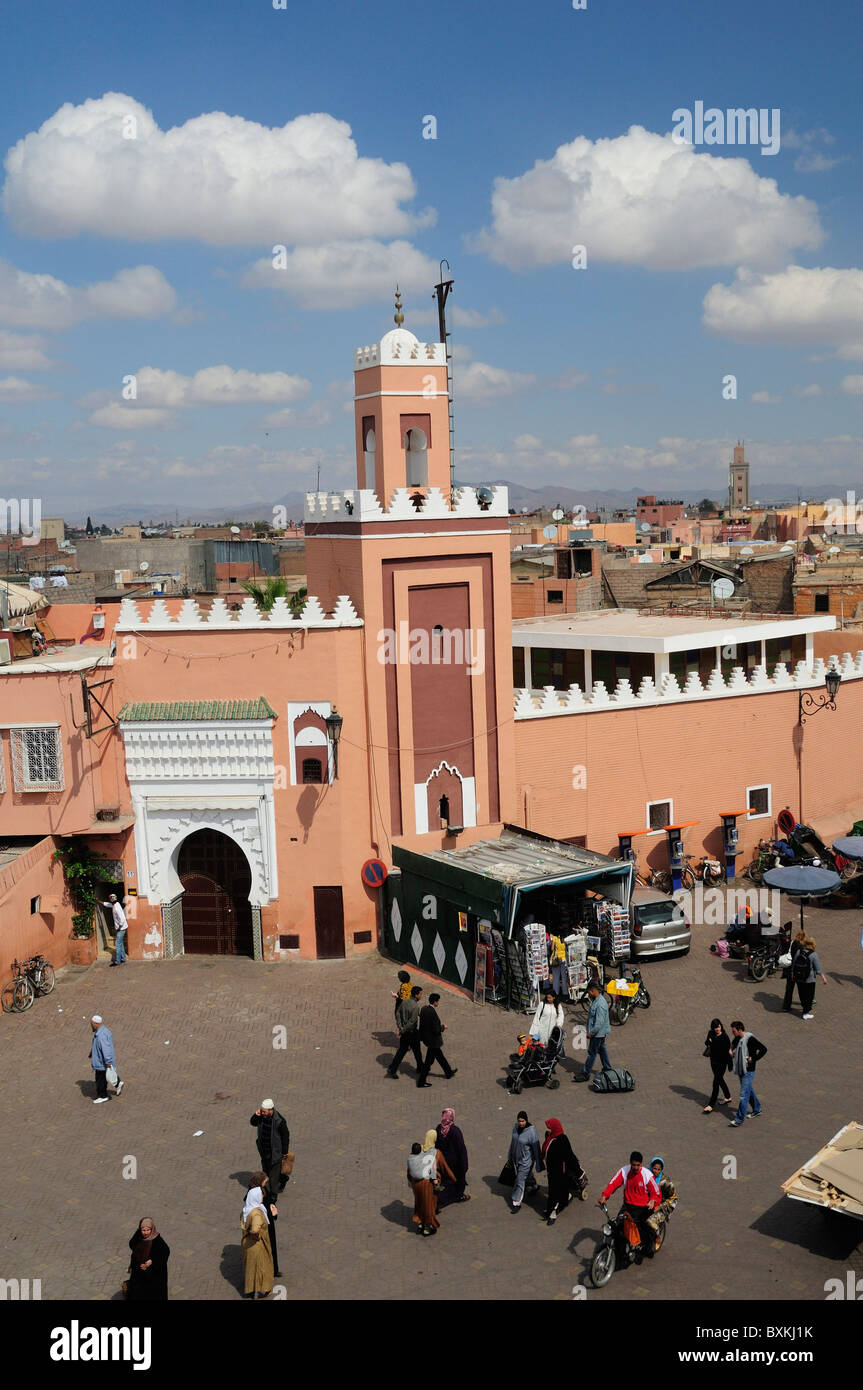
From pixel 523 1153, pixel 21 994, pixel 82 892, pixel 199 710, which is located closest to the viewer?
pixel 523 1153

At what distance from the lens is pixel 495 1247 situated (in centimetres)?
1301

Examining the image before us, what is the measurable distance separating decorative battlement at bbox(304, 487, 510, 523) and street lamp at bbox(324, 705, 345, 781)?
11.6 feet

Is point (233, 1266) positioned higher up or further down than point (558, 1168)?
further down

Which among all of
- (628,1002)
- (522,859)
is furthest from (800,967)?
(522,859)

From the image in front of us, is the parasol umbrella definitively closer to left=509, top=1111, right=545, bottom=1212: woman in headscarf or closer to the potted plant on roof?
left=509, top=1111, right=545, bottom=1212: woman in headscarf

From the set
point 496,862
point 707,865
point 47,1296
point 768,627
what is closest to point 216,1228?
point 47,1296

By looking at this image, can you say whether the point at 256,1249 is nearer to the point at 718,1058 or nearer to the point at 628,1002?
the point at 718,1058

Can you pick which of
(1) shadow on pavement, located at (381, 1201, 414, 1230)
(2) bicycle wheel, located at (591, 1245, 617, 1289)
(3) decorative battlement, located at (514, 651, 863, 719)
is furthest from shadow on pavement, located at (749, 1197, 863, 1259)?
(3) decorative battlement, located at (514, 651, 863, 719)

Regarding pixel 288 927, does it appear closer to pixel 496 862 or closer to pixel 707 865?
pixel 496 862

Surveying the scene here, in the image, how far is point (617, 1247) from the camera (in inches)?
488

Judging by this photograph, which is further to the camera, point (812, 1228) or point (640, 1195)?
point (812, 1228)

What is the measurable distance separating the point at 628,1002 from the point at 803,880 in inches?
180

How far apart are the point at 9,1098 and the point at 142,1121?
7.22 feet

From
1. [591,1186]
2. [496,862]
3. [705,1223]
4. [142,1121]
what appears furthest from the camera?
[496,862]
